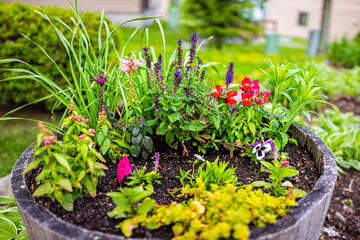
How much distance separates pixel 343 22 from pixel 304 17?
9.47ft

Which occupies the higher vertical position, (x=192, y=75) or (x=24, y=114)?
(x=192, y=75)

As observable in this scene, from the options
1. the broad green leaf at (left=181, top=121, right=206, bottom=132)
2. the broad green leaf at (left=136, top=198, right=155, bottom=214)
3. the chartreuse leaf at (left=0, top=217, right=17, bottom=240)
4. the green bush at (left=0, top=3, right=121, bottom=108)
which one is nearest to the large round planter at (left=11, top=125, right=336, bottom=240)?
the broad green leaf at (left=136, top=198, right=155, bottom=214)

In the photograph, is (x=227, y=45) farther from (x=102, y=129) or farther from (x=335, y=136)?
(x=102, y=129)

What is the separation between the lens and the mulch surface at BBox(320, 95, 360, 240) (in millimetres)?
2094

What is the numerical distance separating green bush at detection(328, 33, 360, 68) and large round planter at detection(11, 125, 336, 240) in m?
5.89

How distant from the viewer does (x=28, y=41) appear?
11.3 ft

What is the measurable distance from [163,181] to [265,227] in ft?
2.24

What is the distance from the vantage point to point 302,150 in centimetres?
190

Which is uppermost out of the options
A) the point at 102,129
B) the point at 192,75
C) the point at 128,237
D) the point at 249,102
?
the point at 192,75

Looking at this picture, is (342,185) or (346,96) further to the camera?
(346,96)

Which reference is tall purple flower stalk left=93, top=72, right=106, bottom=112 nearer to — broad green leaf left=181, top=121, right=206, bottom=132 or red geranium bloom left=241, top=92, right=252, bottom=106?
broad green leaf left=181, top=121, right=206, bottom=132

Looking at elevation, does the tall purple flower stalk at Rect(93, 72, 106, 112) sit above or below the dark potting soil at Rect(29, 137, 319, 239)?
above

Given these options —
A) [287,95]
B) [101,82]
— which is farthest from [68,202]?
[287,95]

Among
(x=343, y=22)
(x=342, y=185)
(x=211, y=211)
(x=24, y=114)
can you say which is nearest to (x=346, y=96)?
(x=342, y=185)
